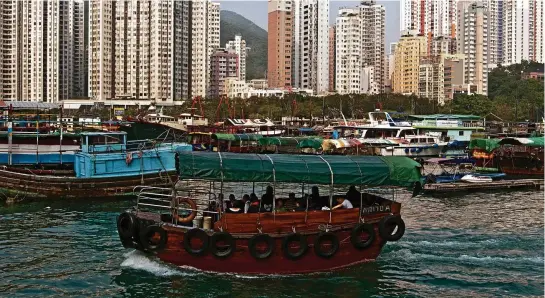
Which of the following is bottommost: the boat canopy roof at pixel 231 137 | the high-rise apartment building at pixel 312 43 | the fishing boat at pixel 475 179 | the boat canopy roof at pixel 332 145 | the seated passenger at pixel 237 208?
the fishing boat at pixel 475 179

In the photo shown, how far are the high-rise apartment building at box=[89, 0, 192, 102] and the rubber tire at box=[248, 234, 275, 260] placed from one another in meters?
92.6

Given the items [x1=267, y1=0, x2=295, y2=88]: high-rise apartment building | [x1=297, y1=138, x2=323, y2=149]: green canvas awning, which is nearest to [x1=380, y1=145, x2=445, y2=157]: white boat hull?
[x1=297, y1=138, x2=323, y2=149]: green canvas awning

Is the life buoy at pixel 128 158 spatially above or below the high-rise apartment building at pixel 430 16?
below

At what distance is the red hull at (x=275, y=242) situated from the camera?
15.7m

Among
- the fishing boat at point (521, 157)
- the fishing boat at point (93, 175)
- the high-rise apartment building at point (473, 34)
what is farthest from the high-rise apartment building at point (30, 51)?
the fishing boat at point (521, 157)

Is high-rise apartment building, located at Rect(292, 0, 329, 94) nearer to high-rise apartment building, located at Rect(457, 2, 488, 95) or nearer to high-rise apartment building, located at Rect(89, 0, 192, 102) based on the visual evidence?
high-rise apartment building, located at Rect(457, 2, 488, 95)

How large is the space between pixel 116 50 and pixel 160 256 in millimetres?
97804

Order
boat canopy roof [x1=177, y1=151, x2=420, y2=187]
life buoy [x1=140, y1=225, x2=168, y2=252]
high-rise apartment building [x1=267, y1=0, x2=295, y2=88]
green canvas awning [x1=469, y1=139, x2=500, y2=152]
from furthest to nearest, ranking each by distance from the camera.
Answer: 1. high-rise apartment building [x1=267, y1=0, x2=295, y2=88]
2. green canvas awning [x1=469, y1=139, x2=500, y2=152]
3. boat canopy roof [x1=177, y1=151, x2=420, y2=187]
4. life buoy [x1=140, y1=225, x2=168, y2=252]

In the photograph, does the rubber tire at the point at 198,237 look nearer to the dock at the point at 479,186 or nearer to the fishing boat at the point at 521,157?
the dock at the point at 479,186

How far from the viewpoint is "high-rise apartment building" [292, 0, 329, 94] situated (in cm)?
12900

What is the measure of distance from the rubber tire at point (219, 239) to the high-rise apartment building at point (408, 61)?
112657 mm

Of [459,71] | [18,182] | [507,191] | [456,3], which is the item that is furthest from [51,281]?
[456,3]

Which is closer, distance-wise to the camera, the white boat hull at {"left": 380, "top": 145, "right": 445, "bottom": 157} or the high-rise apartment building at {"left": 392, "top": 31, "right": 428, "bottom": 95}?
the white boat hull at {"left": 380, "top": 145, "right": 445, "bottom": 157}

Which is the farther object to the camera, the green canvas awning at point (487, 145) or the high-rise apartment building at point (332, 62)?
the high-rise apartment building at point (332, 62)
